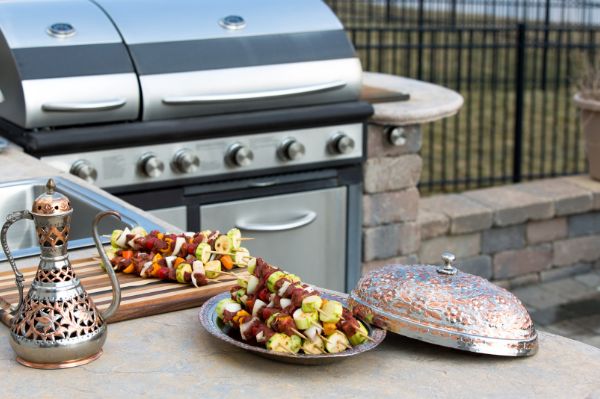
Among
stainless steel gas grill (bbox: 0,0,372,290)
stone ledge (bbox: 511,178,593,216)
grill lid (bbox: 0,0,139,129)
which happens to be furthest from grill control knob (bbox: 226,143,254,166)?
stone ledge (bbox: 511,178,593,216)

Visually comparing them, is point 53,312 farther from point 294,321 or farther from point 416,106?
point 416,106

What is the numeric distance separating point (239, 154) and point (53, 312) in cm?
242

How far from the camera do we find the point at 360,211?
4.70m

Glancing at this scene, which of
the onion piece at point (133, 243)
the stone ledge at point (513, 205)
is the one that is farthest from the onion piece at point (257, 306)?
the stone ledge at point (513, 205)

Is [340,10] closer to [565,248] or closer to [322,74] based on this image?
[565,248]

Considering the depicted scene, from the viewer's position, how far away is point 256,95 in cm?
410

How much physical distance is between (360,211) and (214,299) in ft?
8.86

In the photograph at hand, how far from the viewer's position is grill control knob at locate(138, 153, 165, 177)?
3957 mm

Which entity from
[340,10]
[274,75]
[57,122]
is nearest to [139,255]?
[57,122]

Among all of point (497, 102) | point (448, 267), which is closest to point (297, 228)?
point (448, 267)

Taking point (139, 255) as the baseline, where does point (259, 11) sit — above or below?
above

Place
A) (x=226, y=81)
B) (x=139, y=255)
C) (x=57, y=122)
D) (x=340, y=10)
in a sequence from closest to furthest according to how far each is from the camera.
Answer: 1. (x=139, y=255)
2. (x=57, y=122)
3. (x=226, y=81)
4. (x=340, y=10)

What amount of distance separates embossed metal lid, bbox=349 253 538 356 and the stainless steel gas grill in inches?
85.1

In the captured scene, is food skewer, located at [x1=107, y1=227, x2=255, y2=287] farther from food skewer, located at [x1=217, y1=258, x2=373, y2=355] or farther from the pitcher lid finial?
the pitcher lid finial
